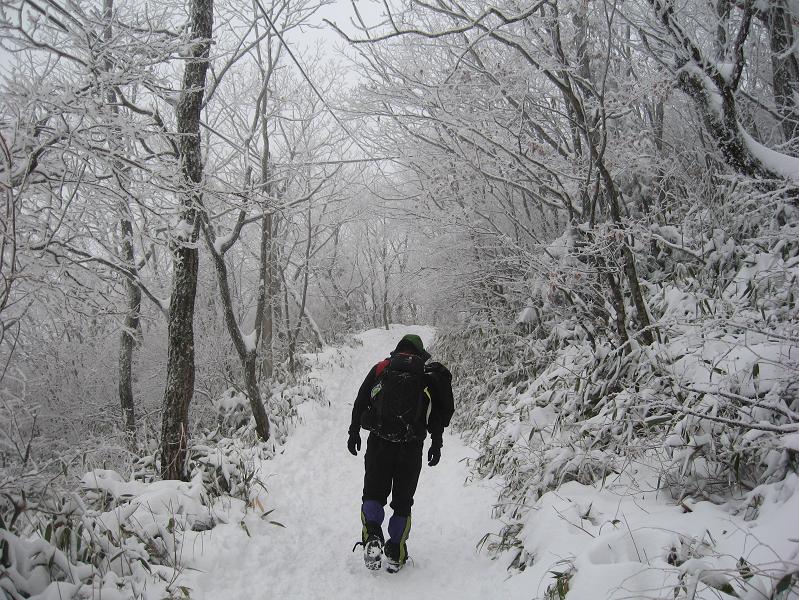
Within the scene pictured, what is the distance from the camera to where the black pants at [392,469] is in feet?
11.9

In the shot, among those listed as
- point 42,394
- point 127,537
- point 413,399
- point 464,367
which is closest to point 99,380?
point 42,394

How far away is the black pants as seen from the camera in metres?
3.63

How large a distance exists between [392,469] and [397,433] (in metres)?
0.35

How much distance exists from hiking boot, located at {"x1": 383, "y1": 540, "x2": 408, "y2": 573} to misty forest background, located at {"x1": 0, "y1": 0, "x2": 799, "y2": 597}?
888mm

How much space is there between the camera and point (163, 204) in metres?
4.39

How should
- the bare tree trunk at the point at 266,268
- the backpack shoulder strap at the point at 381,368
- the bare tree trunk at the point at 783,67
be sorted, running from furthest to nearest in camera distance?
the bare tree trunk at the point at 266,268 < the bare tree trunk at the point at 783,67 < the backpack shoulder strap at the point at 381,368

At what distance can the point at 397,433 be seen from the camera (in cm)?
358

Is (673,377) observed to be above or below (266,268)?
below

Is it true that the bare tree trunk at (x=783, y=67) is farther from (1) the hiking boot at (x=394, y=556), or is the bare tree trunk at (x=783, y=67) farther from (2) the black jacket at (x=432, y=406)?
(1) the hiking boot at (x=394, y=556)

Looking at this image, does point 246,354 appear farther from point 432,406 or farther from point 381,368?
point 432,406

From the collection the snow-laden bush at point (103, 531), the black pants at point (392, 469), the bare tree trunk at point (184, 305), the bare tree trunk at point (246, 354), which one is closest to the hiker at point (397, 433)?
the black pants at point (392, 469)

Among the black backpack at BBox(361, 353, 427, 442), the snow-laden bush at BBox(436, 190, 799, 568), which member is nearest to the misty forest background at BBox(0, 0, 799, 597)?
the snow-laden bush at BBox(436, 190, 799, 568)

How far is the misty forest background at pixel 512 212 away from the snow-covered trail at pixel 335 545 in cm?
45

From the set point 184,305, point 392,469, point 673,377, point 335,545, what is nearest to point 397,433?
point 392,469
